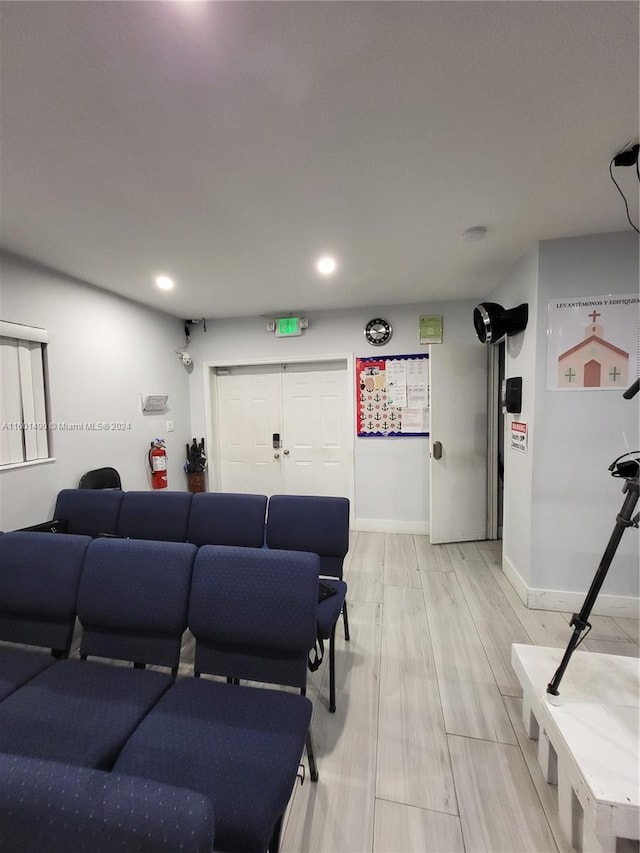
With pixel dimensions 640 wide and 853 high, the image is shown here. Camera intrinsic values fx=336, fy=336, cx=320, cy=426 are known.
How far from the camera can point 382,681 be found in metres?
1.71

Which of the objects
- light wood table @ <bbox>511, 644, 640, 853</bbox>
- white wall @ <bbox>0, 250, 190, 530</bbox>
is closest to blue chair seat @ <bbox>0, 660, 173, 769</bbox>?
light wood table @ <bbox>511, 644, 640, 853</bbox>

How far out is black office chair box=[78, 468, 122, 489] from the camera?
2691 mm

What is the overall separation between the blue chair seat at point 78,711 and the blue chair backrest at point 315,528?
3.02 feet

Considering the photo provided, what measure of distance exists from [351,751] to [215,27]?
2.49 m

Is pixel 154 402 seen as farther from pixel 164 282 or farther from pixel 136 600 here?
pixel 136 600

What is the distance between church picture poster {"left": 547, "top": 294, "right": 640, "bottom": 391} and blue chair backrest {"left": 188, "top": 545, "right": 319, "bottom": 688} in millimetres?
2046

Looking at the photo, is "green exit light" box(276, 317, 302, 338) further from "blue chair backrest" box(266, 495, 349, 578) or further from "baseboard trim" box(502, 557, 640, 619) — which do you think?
"baseboard trim" box(502, 557, 640, 619)

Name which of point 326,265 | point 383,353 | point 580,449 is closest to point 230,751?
point 580,449

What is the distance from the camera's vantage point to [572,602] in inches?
88.9

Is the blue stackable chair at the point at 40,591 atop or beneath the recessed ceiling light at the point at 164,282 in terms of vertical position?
beneath

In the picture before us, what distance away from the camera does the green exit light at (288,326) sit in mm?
3678

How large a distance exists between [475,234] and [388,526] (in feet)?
9.21

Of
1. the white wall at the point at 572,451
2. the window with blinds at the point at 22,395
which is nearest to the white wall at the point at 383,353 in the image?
the white wall at the point at 572,451

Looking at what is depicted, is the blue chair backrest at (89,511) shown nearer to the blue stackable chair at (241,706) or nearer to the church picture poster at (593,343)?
the blue stackable chair at (241,706)
